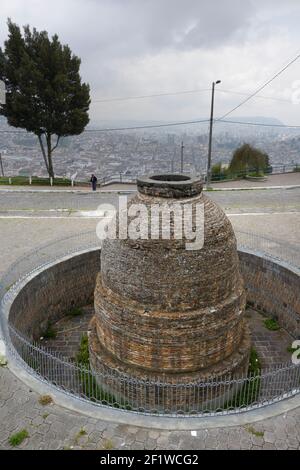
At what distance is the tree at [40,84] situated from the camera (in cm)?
2289

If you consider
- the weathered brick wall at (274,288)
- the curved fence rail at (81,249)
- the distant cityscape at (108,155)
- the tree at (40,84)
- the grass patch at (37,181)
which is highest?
the tree at (40,84)

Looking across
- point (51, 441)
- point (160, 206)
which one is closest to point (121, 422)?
point (51, 441)

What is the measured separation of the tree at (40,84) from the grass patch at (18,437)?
21.2 m

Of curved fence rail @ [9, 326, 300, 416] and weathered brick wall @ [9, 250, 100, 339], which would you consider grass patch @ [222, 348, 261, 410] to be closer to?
curved fence rail @ [9, 326, 300, 416]

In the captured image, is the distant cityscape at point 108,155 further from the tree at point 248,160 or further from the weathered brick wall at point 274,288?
the weathered brick wall at point 274,288

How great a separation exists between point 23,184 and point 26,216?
27.7 ft

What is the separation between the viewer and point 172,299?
7918 millimetres

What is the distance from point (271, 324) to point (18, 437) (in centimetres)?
887

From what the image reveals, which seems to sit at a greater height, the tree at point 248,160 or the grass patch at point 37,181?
the tree at point 248,160

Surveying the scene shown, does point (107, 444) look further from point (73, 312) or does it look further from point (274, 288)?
point (274, 288)

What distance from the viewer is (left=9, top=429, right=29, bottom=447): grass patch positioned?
19.5ft

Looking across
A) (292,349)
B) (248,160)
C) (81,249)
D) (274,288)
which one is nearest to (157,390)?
(292,349)

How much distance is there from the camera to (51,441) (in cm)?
600

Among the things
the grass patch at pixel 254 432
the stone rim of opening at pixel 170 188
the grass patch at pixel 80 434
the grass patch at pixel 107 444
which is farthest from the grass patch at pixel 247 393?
the stone rim of opening at pixel 170 188
